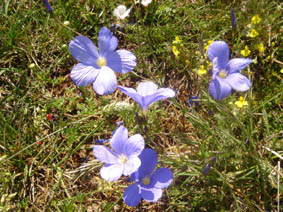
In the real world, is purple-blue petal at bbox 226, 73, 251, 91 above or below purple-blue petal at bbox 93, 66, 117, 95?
below

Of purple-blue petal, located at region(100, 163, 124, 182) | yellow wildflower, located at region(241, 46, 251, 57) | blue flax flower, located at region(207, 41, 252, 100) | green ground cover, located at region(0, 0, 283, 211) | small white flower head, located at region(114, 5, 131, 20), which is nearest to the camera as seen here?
purple-blue petal, located at region(100, 163, 124, 182)

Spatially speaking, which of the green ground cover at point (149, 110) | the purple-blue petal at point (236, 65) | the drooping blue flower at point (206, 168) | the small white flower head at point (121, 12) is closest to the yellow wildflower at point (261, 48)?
the green ground cover at point (149, 110)

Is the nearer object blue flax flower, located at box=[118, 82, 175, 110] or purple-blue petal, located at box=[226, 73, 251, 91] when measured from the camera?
blue flax flower, located at box=[118, 82, 175, 110]

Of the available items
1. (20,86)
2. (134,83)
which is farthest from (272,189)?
(20,86)

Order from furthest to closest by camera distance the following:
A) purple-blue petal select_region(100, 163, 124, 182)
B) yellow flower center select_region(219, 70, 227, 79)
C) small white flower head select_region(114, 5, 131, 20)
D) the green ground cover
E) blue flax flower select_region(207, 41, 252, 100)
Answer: small white flower head select_region(114, 5, 131, 20) → the green ground cover → yellow flower center select_region(219, 70, 227, 79) → blue flax flower select_region(207, 41, 252, 100) → purple-blue petal select_region(100, 163, 124, 182)

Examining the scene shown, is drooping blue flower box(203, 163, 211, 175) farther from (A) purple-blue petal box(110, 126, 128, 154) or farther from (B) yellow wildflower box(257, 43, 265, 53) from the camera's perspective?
(B) yellow wildflower box(257, 43, 265, 53)

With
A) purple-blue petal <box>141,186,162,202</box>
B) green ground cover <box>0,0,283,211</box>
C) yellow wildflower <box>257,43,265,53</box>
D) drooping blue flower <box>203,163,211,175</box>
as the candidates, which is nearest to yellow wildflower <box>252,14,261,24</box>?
green ground cover <box>0,0,283,211</box>

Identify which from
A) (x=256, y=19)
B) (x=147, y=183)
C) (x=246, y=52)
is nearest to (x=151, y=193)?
(x=147, y=183)

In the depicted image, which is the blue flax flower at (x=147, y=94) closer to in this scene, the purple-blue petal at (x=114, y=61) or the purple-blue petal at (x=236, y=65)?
the purple-blue petal at (x=114, y=61)
